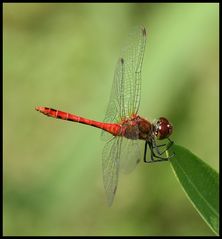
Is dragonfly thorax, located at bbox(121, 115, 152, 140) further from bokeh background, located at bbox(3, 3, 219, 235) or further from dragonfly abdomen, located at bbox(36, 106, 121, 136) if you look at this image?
bokeh background, located at bbox(3, 3, 219, 235)

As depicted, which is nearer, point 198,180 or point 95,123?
point 198,180

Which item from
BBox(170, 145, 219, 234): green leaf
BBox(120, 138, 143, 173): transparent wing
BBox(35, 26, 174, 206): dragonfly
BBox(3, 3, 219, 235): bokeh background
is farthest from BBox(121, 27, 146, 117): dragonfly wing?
BBox(170, 145, 219, 234): green leaf

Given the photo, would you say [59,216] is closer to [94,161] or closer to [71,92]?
[94,161]

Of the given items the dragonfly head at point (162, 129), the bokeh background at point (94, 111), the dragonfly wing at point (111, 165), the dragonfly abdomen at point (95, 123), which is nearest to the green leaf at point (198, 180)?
the dragonfly wing at point (111, 165)

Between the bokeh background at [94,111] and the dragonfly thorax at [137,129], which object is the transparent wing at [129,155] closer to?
the dragonfly thorax at [137,129]

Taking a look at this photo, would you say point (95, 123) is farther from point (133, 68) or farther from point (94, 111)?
point (94, 111)

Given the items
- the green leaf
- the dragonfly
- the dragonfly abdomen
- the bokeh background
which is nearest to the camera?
the green leaf

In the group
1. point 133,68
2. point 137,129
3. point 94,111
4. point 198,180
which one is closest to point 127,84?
point 133,68
